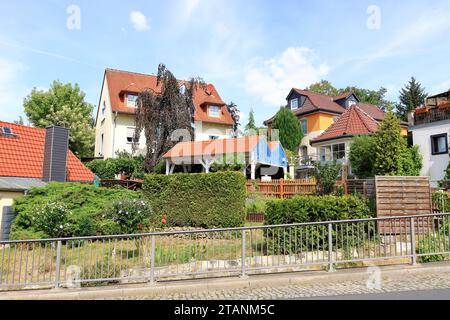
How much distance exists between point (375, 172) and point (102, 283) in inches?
674

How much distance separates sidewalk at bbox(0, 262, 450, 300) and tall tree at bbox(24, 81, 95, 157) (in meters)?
32.7

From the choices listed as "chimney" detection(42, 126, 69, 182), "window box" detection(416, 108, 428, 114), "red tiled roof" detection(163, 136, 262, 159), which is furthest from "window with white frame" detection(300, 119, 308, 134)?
"chimney" detection(42, 126, 69, 182)

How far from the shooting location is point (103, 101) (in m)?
36.7

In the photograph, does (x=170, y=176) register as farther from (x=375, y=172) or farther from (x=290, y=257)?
(x=375, y=172)

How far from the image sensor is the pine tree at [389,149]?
20062 mm

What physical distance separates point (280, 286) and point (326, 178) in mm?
11641

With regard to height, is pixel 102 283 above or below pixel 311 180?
below

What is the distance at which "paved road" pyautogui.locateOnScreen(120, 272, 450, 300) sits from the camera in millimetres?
6309

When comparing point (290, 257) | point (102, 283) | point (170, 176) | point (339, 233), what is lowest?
point (102, 283)

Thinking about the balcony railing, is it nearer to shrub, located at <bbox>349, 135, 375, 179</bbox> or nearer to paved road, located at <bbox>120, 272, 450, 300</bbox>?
shrub, located at <bbox>349, 135, 375, 179</bbox>

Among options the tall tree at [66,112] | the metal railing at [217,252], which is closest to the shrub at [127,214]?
the metal railing at [217,252]

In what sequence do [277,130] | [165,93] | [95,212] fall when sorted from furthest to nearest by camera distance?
[277,130] < [165,93] < [95,212]
